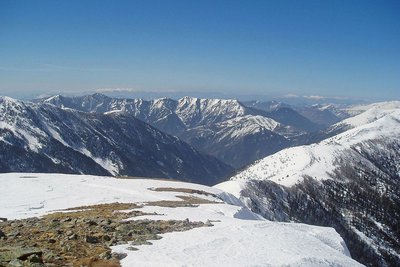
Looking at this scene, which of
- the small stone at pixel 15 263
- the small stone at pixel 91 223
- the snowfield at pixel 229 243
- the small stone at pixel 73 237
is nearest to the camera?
the small stone at pixel 15 263

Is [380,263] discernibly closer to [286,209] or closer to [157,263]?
[286,209]

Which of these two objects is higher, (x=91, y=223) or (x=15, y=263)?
(x=15, y=263)

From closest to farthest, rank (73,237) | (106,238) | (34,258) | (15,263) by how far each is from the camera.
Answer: (15,263)
(34,258)
(73,237)
(106,238)

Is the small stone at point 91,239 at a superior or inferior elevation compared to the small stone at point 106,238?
superior

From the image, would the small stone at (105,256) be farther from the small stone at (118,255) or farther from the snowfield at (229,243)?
the snowfield at (229,243)

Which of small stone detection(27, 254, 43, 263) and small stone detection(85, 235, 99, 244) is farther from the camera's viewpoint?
small stone detection(85, 235, 99, 244)

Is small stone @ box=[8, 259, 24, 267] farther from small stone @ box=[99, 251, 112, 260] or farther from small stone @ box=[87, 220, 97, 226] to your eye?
small stone @ box=[87, 220, 97, 226]

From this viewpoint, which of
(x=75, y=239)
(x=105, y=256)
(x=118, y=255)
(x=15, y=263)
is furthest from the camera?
(x=75, y=239)

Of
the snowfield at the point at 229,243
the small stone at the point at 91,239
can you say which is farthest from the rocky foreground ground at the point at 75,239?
the snowfield at the point at 229,243

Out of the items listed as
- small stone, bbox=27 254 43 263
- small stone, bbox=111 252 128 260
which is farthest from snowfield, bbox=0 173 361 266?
small stone, bbox=27 254 43 263

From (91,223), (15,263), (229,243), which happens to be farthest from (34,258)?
(229,243)

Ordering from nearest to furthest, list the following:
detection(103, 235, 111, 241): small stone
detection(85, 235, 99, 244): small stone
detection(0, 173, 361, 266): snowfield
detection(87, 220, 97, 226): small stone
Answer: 1. detection(0, 173, 361, 266): snowfield
2. detection(85, 235, 99, 244): small stone
3. detection(103, 235, 111, 241): small stone
4. detection(87, 220, 97, 226): small stone

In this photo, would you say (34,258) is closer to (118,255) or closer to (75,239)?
(118,255)
